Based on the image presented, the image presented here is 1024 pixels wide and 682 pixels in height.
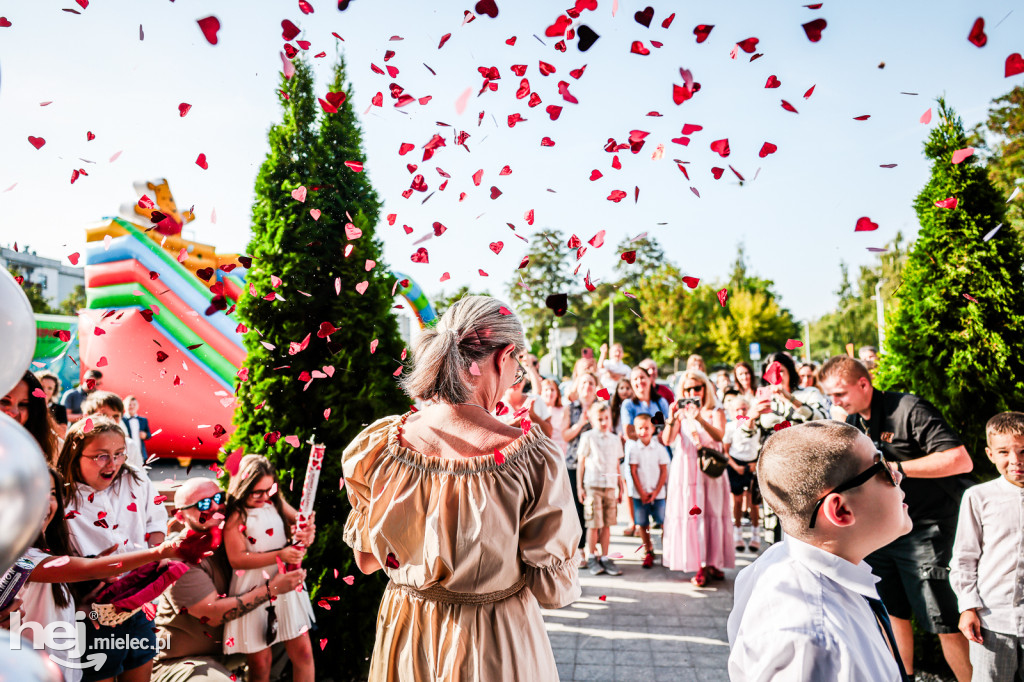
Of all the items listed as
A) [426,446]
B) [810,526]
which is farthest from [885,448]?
[426,446]

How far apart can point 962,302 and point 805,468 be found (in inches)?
135

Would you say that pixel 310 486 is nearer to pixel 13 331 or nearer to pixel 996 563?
pixel 13 331

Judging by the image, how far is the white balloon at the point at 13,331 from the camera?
1.25m

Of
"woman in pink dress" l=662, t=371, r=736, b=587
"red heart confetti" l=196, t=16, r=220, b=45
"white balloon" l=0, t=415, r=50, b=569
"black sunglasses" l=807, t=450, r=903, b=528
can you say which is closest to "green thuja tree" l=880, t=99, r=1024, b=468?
"woman in pink dress" l=662, t=371, r=736, b=587

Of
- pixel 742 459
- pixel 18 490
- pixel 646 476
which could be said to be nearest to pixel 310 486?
pixel 18 490

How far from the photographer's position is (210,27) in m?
2.73

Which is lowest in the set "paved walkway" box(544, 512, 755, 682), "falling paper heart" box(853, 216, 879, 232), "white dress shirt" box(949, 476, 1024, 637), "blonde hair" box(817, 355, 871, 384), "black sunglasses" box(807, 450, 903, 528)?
"paved walkway" box(544, 512, 755, 682)

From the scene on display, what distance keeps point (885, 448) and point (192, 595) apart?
3947mm

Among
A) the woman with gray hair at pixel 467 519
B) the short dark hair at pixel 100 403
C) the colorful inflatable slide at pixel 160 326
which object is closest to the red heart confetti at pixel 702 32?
the woman with gray hair at pixel 467 519

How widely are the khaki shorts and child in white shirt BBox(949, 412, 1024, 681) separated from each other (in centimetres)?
390

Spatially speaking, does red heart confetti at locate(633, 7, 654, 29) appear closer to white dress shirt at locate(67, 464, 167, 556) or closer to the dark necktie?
the dark necktie

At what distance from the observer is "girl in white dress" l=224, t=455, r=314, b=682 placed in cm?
357

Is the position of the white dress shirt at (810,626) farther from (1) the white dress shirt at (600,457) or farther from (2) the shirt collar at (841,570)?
(1) the white dress shirt at (600,457)

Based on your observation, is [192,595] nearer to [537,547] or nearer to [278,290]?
[278,290]
